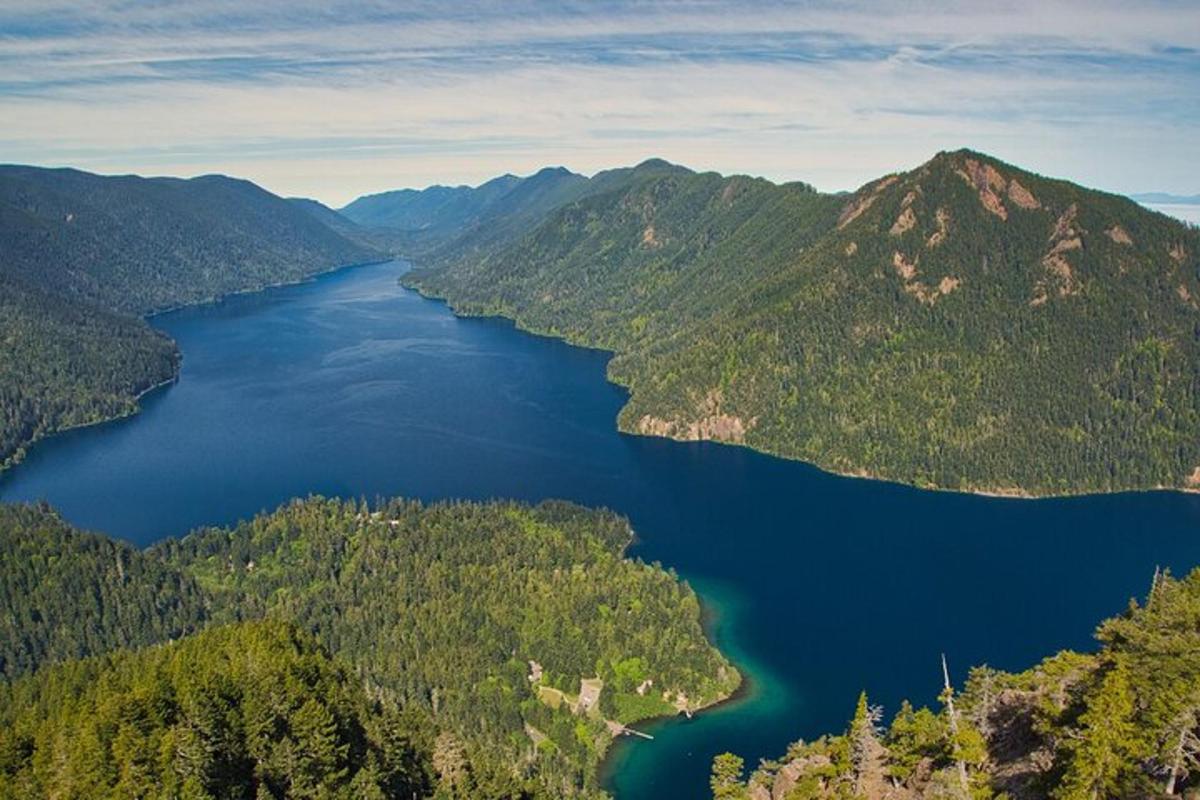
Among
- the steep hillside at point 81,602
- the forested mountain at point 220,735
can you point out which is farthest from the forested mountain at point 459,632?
the forested mountain at point 220,735

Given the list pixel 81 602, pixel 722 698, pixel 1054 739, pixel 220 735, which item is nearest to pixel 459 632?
pixel 722 698

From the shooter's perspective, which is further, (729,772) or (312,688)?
(312,688)

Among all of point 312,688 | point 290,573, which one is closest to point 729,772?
point 312,688

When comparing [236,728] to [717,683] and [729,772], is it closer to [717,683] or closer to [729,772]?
[729,772]

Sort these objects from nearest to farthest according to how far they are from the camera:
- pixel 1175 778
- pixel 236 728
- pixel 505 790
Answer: pixel 1175 778, pixel 236 728, pixel 505 790

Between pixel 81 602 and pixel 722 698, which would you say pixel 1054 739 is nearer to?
pixel 722 698
